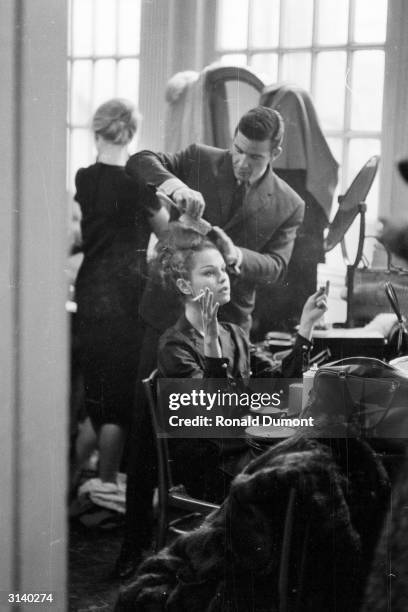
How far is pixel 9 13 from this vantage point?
211 centimetres

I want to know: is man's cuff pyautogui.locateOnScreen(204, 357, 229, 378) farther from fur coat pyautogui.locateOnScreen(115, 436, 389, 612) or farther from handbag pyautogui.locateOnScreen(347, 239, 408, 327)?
handbag pyautogui.locateOnScreen(347, 239, 408, 327)

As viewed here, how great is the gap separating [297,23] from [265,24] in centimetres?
8

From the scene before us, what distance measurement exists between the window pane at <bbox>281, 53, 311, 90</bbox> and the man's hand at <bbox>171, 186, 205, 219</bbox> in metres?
0.37

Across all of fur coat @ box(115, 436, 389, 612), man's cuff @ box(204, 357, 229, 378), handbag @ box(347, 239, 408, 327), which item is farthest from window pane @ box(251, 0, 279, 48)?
fur coat @ box(115, 436, 389, 612)

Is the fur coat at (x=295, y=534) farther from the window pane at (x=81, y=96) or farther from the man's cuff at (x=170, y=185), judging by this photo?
the window pane at (x=81, y=96)

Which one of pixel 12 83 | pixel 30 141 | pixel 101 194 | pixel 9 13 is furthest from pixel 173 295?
pixel 9 13

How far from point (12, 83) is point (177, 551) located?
4.28 ft

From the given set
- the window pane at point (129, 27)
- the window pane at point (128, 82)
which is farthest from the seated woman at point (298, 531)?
the window pane at point (129, 27)

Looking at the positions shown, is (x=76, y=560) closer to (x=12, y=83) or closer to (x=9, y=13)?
(x=12, y=83)

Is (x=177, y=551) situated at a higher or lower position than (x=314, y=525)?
lower

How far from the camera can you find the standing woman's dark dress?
2.11 m

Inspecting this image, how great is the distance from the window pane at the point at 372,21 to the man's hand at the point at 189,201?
0.56m

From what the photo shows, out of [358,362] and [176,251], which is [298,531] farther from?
[176,251]

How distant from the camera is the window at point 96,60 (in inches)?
82.4
